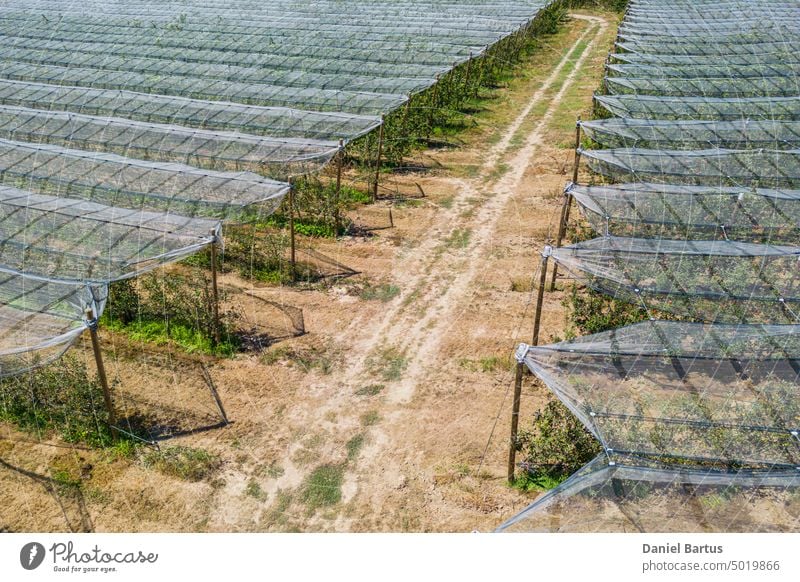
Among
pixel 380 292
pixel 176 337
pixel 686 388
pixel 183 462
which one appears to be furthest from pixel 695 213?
pixel 183 462

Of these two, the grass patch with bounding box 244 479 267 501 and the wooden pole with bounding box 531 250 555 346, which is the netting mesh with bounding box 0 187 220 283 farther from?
the wooden pole with bounding box 531 250 555 346

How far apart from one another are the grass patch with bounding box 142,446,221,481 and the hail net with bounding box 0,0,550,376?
2.14 m

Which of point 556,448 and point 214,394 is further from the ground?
point 556,448

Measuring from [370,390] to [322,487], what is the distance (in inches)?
90.5

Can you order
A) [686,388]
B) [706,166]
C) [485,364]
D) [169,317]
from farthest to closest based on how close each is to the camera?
[706,166], [169,317], [485,364], [686,388]

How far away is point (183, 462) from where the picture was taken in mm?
9727

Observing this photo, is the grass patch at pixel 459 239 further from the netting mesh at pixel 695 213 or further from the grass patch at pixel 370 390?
the grass patch at pixel 370 390

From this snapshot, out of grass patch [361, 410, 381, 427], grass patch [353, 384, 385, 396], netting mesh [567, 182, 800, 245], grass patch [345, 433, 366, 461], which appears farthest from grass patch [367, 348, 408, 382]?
netting mesh [567, 182, 800, 245]

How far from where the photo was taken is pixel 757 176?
15898mm

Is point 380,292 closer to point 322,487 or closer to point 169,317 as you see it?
point 169,317

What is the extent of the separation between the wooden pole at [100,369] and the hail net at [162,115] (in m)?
0.25

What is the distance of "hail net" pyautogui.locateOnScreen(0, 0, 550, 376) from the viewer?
12.3 metres

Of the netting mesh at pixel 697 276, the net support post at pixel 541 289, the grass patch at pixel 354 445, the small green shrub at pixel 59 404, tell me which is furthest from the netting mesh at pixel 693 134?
the small green shrub at pixel 59 404

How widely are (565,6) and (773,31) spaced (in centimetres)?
2092
